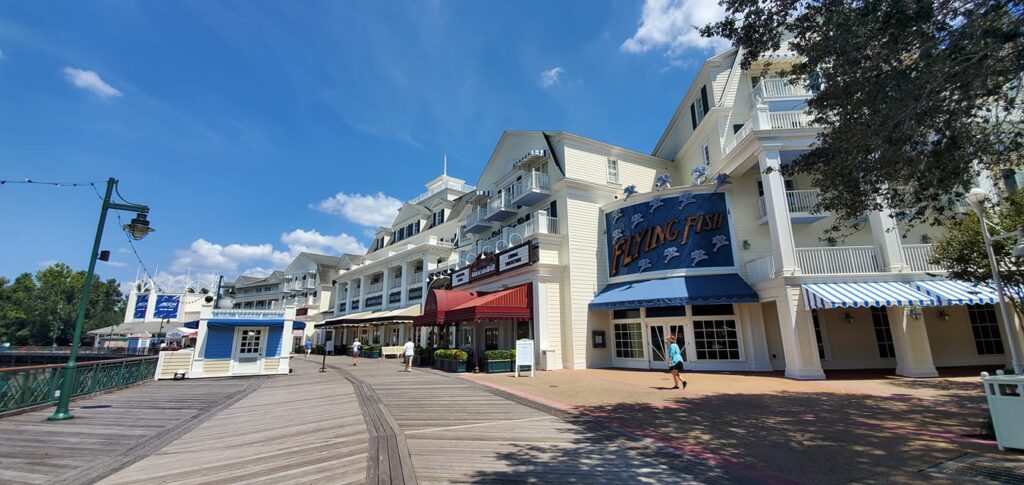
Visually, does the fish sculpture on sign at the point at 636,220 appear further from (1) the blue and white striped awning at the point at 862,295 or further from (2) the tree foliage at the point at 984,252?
(2) the tree foliage at the point at 984,252

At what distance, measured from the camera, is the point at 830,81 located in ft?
23.5

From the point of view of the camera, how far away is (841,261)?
14133mm

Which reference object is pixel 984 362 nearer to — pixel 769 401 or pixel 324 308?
pixel 769 401

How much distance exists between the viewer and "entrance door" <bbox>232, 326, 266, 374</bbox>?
19422 mm

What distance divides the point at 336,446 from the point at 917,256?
18.2 meters

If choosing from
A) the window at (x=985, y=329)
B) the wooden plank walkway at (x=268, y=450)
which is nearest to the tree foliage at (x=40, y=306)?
the wooden plank walkway at (x=268, y=450)

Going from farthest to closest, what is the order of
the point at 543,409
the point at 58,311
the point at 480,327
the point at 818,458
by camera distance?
the point at 58,311 → the point at 480,327 → the point at 543,409 → the point at 818,458

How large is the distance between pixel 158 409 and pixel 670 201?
18.2m

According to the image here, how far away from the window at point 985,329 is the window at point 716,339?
7.97 metres

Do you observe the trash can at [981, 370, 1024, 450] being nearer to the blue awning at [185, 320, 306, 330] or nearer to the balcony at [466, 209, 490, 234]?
the balcony at [466, 209, 490, 234]

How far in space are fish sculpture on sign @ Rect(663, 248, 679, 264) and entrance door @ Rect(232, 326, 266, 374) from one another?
18624mm

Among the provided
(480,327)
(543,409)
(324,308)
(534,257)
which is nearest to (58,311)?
(324,308)

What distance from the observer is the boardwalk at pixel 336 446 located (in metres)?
5.00

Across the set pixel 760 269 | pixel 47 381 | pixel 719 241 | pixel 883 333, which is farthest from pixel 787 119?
pixel 47 381
